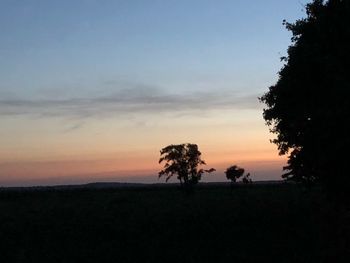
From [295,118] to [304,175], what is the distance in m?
5.18

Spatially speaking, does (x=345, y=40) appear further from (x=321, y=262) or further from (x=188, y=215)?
(x=188, y=215)

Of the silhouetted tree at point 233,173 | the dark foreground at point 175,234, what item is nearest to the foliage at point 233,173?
the silhouetted tree at point 233,173

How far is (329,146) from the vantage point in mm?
26406

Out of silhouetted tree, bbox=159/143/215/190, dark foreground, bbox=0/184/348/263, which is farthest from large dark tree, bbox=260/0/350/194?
silhouetted tree, bbox=159/143/215/190

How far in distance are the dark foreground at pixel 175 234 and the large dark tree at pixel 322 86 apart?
208cm

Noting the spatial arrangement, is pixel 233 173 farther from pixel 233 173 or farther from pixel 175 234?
pixel 175 234

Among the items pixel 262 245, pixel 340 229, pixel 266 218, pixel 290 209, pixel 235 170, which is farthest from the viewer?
pixel 235 170

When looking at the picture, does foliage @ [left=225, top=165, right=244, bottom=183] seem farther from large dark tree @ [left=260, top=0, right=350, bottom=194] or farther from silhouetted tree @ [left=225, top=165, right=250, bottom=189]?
large dark tree @ [left=260, top=0, right=350, bottom=194]

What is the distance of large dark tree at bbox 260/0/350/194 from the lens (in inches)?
1030

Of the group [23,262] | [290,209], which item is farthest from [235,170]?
[23,262]

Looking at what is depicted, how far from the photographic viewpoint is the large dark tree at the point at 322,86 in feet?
85.8

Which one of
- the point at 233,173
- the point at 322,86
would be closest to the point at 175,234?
the point at 322,86

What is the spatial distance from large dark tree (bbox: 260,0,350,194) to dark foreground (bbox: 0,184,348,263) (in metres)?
2.08

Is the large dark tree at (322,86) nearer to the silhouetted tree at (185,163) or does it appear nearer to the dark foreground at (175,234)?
the dark foreground at (175,234)
